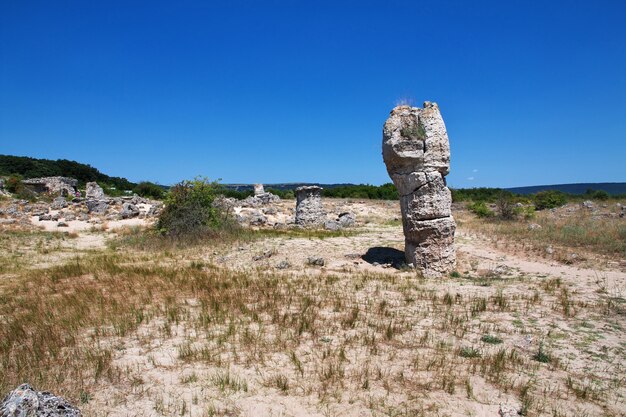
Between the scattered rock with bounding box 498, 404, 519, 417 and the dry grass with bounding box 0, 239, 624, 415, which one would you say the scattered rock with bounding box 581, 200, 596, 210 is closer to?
the dry grass with bounding box 0, 239, 624, 415

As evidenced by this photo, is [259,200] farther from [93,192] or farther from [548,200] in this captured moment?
[548,200]

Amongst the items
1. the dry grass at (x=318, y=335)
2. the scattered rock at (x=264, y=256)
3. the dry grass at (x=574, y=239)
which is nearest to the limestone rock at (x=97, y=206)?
the scattered rock at (x=264, y=256)

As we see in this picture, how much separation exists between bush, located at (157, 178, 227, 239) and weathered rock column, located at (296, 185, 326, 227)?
4.59 metres

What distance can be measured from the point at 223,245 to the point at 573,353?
11.1 metres

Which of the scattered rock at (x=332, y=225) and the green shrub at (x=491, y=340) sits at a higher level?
the scattered rock at (x=332, y=225)

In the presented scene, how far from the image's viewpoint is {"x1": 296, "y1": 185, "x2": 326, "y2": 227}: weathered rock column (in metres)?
20.4

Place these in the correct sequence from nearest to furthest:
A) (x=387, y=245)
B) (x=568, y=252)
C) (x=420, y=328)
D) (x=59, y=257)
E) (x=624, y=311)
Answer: (x=420, y=328), (x=624, y=311), (x=568, y=252), (x=59, y=257), (x=387, y=245)

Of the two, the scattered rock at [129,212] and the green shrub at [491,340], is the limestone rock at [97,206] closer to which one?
the scattered rock at [129,212]

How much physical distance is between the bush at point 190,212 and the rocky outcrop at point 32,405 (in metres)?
12.3

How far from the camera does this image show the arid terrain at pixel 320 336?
394 centimetres

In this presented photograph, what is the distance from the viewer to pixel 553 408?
12.3 ft

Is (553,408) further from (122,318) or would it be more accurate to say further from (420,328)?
(122,318)

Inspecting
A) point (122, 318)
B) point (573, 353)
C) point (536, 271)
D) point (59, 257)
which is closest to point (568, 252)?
point (536, 271)

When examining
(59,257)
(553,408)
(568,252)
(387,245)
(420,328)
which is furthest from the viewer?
(387,245)
